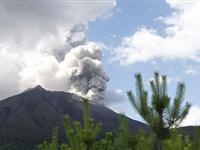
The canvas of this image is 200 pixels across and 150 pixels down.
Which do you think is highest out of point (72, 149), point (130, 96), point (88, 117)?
point (130, 96)

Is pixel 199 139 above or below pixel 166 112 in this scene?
below

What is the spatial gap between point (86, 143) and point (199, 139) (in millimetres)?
4243

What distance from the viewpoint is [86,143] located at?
588 inches

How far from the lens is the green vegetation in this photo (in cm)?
1495

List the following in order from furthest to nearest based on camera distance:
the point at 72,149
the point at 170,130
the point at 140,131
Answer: the point at 140,131
the point at 170,130
the point at 72,149

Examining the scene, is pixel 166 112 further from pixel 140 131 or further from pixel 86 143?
pixel 86 143

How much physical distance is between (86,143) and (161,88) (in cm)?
397

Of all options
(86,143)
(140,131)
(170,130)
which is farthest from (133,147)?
(86,143)

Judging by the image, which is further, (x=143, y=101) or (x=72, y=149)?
(x=143, y=101)

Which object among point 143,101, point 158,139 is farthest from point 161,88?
point 158,139

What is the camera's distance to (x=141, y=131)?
17625 millimetres

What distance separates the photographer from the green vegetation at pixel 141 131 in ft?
49.1

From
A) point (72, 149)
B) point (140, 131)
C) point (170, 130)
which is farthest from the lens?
point (140, 131)

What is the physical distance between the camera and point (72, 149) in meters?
14.9
